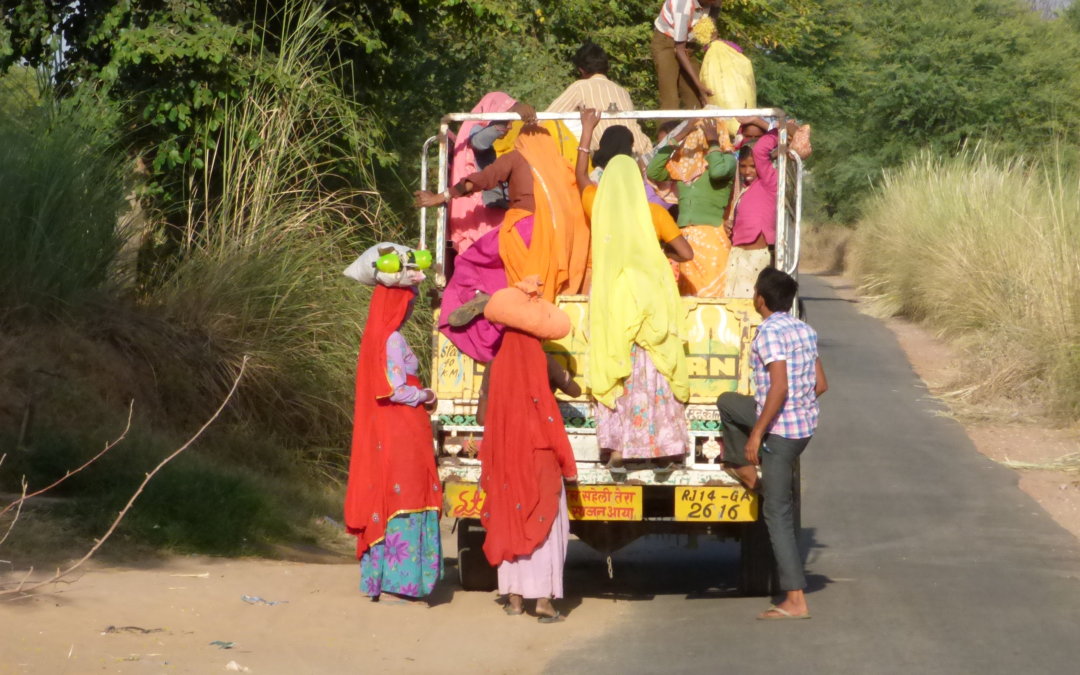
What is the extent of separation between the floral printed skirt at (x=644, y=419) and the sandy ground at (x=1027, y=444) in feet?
14.4

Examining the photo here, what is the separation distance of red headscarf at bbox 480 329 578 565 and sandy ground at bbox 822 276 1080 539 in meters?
4.90

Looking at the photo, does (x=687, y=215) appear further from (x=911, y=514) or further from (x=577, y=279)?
(x=911, y=514)

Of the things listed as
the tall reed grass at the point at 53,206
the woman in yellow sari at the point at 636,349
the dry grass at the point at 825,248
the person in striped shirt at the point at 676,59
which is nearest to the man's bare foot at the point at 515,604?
the woman in yellow sari at the point at 636,349

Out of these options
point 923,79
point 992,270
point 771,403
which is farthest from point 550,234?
point 923,79

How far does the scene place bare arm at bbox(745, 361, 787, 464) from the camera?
720 centimetres

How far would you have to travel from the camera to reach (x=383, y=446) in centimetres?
746

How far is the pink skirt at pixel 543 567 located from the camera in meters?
7.34

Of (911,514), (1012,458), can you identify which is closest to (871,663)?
(911,514)

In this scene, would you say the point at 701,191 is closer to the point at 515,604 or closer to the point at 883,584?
the point at 883,584

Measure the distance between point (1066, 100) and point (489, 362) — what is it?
3105 centimetres

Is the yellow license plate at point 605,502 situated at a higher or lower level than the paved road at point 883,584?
higher

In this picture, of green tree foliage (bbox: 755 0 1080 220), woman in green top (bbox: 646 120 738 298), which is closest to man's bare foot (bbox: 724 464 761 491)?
woman in green top (bbox: 646 120 738 298)

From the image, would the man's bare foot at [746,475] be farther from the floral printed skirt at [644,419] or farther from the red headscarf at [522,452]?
the red headscarf at [522,452]

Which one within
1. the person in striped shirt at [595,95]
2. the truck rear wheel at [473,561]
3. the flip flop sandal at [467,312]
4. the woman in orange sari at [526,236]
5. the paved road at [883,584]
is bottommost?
the paved road at [883,584]
